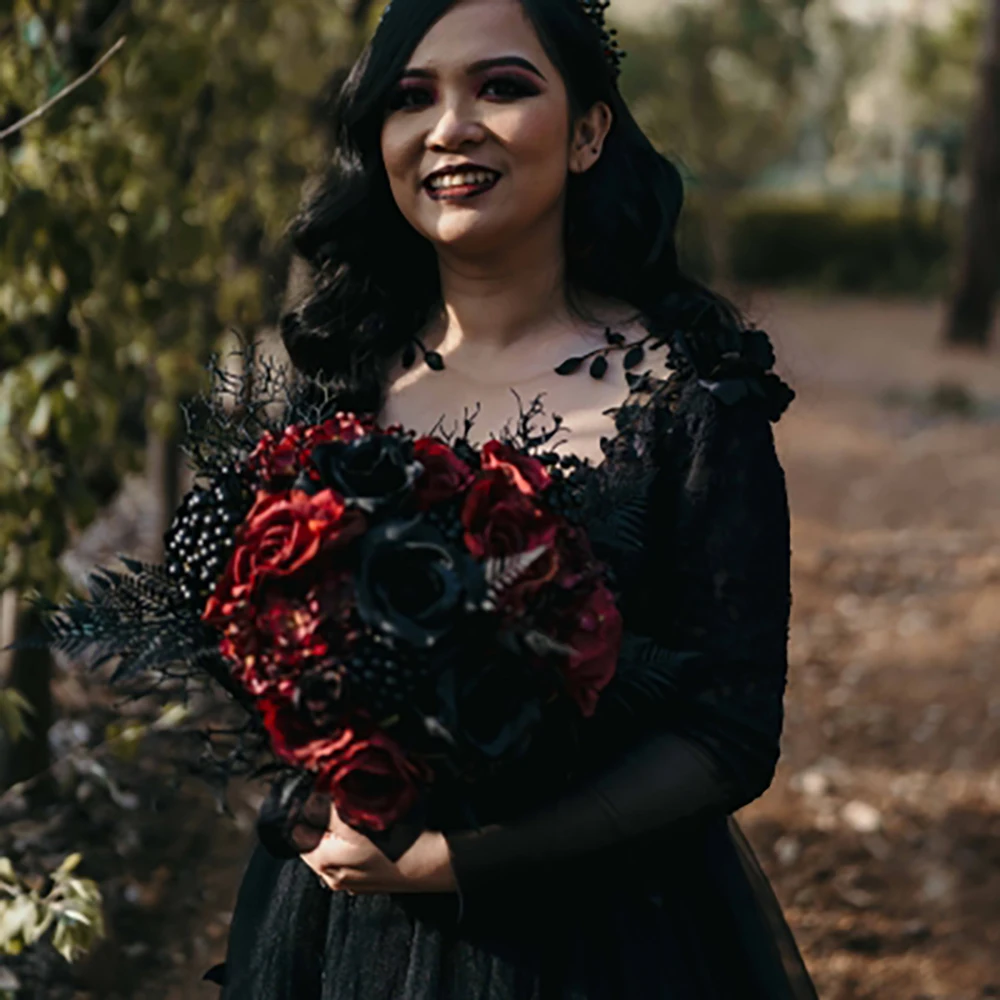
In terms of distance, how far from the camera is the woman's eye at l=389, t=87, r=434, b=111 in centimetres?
189

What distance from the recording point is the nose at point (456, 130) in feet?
6.00

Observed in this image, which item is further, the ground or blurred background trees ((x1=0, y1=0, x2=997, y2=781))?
the ground

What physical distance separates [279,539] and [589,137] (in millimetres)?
841

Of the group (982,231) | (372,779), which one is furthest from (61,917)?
(982,231)

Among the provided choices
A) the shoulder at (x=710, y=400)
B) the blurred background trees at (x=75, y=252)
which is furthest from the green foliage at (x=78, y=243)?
the shoulder at (x=710, y=400)

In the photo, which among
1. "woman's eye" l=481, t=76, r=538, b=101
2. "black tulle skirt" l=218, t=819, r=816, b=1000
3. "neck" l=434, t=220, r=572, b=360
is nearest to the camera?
"black tulle skirt" l=218, t=819, r=816, b=1000

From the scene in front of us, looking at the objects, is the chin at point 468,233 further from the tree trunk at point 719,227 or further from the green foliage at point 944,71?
the green foliage at point 944,71

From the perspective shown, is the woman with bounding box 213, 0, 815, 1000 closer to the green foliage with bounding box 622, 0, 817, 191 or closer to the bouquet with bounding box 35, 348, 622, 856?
the bouquet with bounding box 35, 348, 622, 856

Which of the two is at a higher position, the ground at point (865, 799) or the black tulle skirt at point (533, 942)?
the black tulle skirt at point (533, 942)

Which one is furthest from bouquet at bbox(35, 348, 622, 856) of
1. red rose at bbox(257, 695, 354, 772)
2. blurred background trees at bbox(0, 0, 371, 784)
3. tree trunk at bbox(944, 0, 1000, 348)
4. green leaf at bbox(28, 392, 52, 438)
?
tree trunk at bbox(944, 0, 1000, 348)

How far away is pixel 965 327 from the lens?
16547 millimetres

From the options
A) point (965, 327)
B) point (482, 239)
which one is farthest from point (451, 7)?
point (965, 327)

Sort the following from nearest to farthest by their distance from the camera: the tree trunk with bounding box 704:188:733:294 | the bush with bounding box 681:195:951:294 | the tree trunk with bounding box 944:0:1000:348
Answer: the tree trunk with bounding box 944:0:1000:348 → the tree trunk with bounding box 704:188:733:294 → the bush with bounding box 681:195:951:294

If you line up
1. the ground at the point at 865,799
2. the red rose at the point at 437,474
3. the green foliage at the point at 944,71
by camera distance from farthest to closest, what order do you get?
the green foliage at the point at 944,71
the ground at the point at 865,799
the red rose at the point at 437,474
